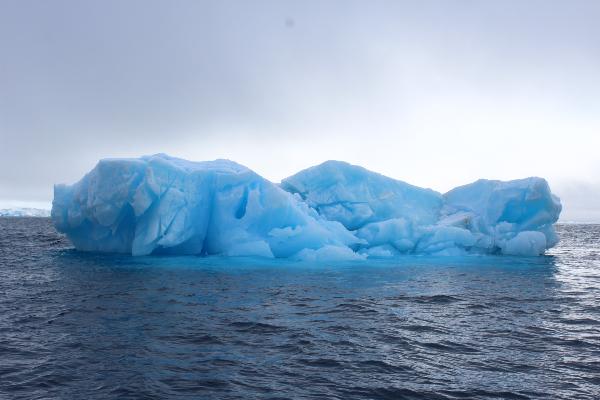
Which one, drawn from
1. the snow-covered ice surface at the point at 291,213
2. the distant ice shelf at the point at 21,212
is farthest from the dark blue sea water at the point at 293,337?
the distant ice shelf at the point at 21,212

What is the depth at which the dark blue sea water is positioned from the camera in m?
5.84

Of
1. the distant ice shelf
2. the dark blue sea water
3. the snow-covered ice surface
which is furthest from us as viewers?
the distant ice shelf

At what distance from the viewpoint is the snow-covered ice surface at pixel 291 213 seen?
Result: 68.5ft

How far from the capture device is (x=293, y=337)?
8.17m

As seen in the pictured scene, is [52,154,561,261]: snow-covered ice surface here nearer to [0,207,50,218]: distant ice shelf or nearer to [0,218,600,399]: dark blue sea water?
[0,218,600,399]: dark blue sea water

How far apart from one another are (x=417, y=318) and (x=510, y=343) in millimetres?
2158

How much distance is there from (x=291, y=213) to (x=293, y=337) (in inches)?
537

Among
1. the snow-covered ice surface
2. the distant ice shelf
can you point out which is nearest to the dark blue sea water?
the snow-covered ice surface

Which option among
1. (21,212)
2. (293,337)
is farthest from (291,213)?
(21,212)

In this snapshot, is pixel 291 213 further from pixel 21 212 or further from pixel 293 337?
pixel 21 212

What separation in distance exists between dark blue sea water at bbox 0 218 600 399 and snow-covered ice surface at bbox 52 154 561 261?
5693 millimetres

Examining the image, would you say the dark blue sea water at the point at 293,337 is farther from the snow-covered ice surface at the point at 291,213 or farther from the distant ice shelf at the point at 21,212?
the distant ice shelf at the point at 21,212

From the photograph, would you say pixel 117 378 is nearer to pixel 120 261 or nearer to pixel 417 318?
pixel 417 318

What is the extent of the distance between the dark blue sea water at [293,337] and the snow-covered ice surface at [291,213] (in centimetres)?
569
